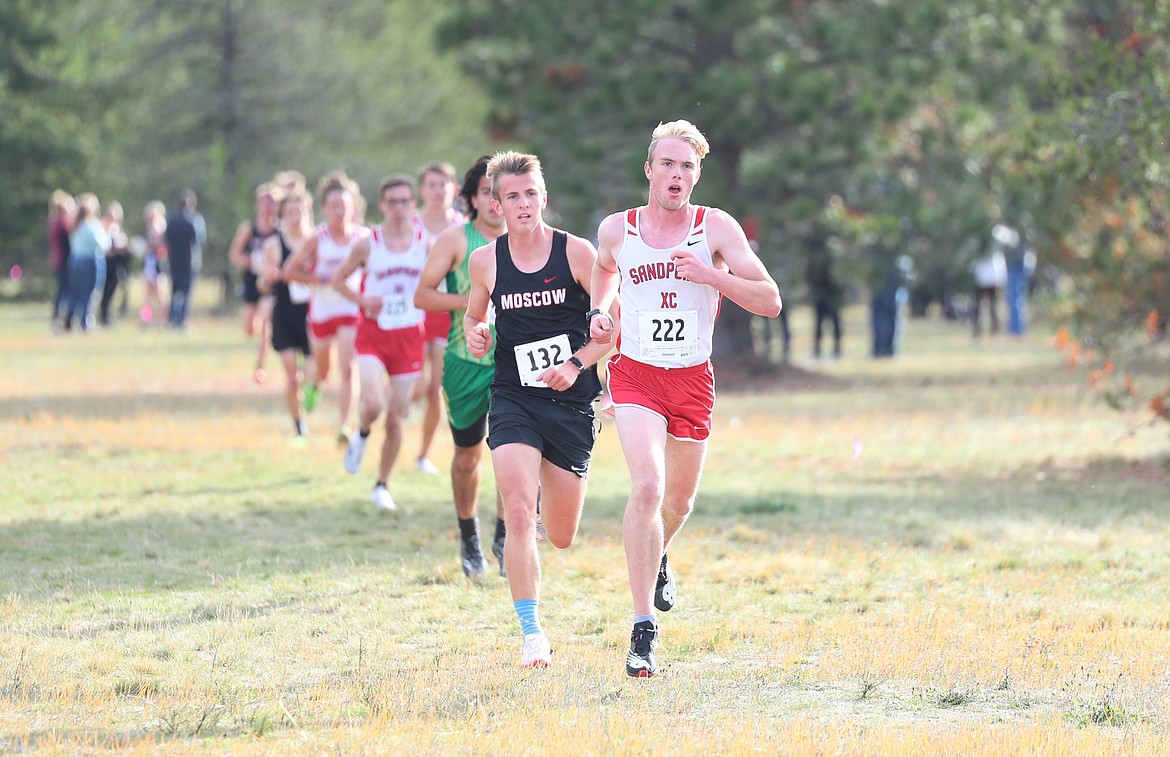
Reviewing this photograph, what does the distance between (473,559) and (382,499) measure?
2.22 meters

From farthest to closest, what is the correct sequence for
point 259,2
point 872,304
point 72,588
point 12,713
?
point 259,2, point 872,304, point 72,588, point 12,713

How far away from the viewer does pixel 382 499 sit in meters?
11.1

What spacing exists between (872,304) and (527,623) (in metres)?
20.4

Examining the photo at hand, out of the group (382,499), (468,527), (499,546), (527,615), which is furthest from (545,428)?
(382,499)

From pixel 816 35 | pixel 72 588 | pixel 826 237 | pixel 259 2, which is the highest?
pixel 259 2

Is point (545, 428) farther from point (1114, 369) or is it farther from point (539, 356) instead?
point (1114, 369)

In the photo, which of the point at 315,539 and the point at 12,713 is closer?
the point at 12,713

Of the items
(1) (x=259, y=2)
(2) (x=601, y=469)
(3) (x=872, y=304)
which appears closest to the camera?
(2) (x=601, y=469)

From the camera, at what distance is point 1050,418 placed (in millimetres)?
17703

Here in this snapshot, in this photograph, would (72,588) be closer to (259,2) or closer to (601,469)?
(601,469)

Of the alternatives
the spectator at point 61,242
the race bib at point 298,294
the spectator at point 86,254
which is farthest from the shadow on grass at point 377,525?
the spectator at point 61,242

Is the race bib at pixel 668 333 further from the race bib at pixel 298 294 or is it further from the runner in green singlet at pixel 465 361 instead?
the race bib at pixel 298 294

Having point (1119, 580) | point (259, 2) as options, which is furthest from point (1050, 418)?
point (259, 2)

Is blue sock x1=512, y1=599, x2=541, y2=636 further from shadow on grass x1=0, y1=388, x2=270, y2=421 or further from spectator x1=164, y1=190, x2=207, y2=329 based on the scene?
spectator x1=164, y1=190, x2=207, y2=329
